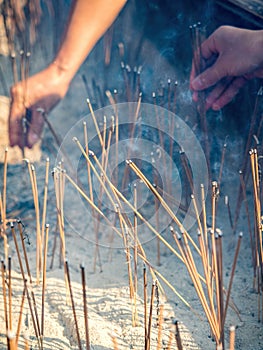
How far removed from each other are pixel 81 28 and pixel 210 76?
699 mm

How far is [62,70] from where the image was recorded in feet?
6.06

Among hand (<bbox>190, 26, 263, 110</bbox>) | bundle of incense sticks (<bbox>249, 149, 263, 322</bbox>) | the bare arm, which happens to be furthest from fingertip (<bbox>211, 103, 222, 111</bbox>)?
the bare arm

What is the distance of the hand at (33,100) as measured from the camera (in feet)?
5.73

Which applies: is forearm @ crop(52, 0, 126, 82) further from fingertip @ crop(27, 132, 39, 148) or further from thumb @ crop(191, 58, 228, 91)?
thumb @ crop(191, 58, 228, 91)

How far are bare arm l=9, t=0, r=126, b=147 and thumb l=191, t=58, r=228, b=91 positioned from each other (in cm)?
62

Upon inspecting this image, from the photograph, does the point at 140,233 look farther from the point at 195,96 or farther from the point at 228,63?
the point at 228,63

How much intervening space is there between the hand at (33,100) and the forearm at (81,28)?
61 mm

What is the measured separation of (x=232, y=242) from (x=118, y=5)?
119 centimetres

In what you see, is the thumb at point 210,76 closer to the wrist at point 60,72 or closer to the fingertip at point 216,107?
the fingertip at point 216,107

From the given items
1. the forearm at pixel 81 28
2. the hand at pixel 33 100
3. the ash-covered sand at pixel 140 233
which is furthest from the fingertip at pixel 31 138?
the forearm at pixel 81 28

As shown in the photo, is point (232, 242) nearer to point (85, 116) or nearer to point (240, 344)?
point (240, 344)

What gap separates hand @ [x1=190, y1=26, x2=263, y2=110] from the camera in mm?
1429

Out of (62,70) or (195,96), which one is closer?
(195,96)

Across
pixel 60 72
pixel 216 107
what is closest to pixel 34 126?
pixel 60 72
